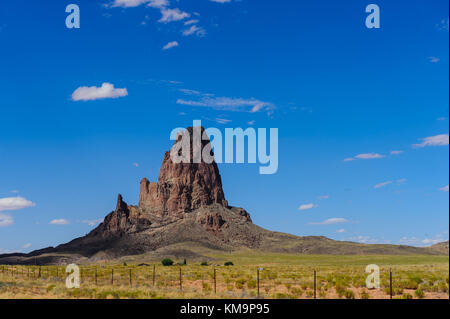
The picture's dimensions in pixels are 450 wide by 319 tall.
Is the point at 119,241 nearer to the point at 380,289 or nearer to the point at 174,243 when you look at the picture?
the point at 174,243

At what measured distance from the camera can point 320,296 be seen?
106 ft

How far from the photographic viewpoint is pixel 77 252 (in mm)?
193625
